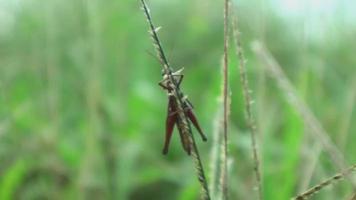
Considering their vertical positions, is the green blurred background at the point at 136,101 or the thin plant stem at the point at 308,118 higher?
the thin plant stem at the point at 308,118

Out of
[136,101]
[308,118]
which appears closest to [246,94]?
[308,118]

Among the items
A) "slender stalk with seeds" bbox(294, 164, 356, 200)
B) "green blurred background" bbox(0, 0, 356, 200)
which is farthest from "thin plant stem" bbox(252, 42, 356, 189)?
"green blurred background" bbox(0, 0, 356, 200)

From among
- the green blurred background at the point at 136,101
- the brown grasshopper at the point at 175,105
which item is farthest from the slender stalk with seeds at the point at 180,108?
the green blurred background at the point at 136,101

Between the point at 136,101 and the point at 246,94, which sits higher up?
the point at 246,94

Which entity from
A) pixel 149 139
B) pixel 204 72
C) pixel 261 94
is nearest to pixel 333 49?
pixel 204 72

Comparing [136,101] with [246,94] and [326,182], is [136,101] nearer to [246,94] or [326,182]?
[246,94]

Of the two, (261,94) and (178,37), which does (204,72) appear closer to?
(178,37)

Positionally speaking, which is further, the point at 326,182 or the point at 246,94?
the point at 246,94

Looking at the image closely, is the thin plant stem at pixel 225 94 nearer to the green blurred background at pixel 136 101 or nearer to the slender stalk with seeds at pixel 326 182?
the slender stalk with seeds at pixel 326 182
